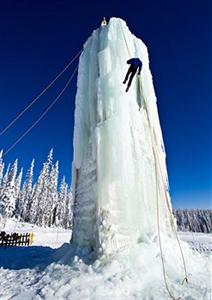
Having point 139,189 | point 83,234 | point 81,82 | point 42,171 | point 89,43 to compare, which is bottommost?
point 83,234

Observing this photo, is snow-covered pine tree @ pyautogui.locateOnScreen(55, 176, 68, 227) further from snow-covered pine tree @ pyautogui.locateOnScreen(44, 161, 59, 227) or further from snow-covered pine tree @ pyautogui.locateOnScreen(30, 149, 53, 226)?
snow-covered pine tree @ pyautogui.locateOnScreen(30, 149, 53, 226)

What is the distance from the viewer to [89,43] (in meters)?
9.52

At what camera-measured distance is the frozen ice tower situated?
6422 millimetres

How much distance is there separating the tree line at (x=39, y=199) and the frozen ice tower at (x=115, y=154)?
34.3m

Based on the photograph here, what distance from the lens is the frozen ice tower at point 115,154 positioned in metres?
6.42

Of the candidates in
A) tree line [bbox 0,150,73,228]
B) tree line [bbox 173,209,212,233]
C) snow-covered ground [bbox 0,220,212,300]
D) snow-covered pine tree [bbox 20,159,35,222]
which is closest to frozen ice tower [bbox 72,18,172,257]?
snow-covered ground [bbox 0,220,212,300]

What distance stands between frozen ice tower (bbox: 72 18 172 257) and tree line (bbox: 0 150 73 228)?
34.3 metres

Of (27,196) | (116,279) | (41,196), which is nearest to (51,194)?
(41,196)

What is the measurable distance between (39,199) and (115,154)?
1707 inches

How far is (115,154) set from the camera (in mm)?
6598

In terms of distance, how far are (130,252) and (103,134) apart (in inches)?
129

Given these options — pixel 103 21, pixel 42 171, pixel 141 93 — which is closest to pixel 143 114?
pixel 141 93

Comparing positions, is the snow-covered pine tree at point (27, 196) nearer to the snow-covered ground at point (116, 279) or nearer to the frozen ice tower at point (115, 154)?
the frozen ice tower at point (115, 154)

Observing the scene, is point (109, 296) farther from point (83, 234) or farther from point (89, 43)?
point (89, 43)
